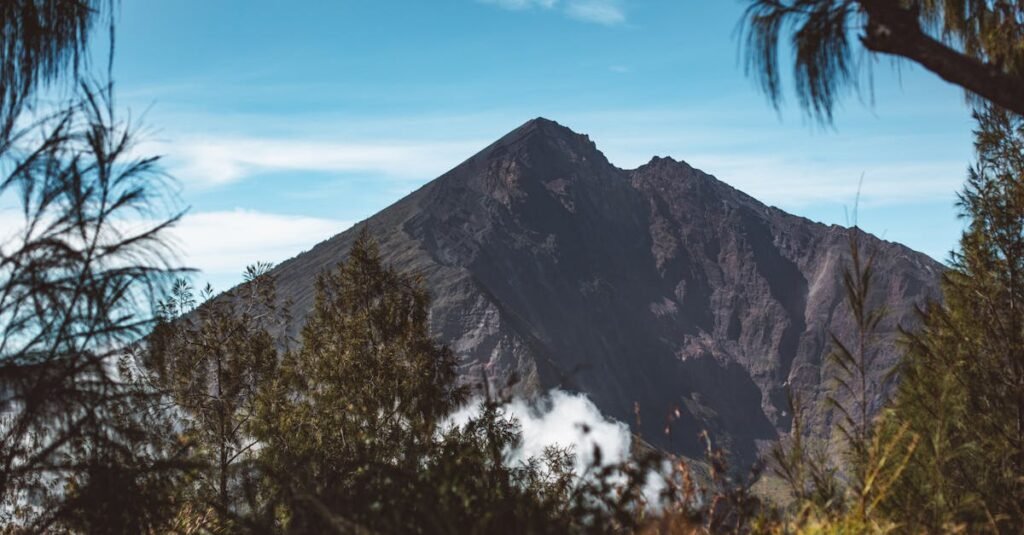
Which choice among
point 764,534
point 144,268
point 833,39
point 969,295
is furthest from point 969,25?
point 969,295

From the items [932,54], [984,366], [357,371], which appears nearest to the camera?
[932,54]

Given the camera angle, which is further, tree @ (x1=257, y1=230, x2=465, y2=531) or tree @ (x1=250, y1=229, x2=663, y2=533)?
tree @ (x1=257, y1=230, x2=465, y2=531)

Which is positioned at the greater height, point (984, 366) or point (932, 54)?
point (932, 54)

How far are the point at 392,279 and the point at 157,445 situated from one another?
69.0 ft

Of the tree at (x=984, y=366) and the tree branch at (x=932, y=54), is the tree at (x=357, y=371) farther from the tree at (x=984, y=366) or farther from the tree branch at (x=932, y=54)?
the tree branch at (x=932, y=54)

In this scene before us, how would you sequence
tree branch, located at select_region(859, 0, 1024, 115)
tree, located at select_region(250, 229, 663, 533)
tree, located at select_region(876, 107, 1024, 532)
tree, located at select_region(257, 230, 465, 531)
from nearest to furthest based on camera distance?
1. tree branch, located at select_region(859, 0, 1024, 115)
2. tree, located at select_region(876, 107, 1024, 532)
3. tree, located at select_region(250, 229, 663, 533)
4. tree, located at select_region(257, 230, 465, 531)

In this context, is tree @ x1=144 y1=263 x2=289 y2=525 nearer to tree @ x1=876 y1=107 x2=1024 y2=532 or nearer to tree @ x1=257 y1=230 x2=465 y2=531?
tree @ x1=257 y1=230 x2=465 y2=531

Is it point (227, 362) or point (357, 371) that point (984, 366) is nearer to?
point (357, 371)

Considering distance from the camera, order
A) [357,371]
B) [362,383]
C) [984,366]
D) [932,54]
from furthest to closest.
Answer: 1. [357,371]
2. [362,383]
3. [984,366]
4. [932,54]

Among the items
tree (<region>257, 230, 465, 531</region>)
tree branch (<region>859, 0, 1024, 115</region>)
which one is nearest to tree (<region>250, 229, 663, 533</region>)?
tree (<region>257, 230, 465, 531</region>)

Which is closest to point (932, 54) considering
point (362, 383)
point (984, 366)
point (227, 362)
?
point (984, 366)

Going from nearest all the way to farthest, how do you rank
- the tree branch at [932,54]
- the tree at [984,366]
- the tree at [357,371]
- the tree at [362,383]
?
1. the tree branch at [932,54]
2. the tree at [984,366]
3. the tree at [362,383]
4. the tree at [357,371]

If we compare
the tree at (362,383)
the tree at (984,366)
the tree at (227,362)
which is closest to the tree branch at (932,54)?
the tree at (984,366)

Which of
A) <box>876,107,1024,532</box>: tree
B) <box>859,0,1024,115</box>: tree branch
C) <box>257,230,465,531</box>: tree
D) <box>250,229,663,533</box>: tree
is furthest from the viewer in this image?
<box>257,230,465,531</box>: tree
